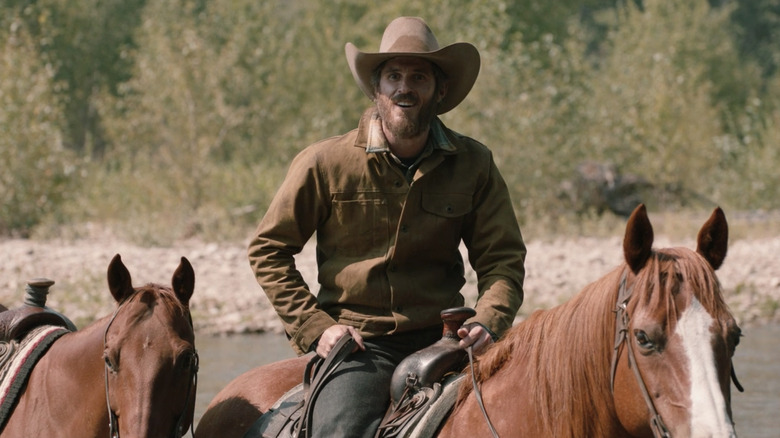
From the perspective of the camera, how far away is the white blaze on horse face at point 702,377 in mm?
3070

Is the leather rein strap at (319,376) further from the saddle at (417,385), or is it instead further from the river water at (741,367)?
the river water at (741,367)

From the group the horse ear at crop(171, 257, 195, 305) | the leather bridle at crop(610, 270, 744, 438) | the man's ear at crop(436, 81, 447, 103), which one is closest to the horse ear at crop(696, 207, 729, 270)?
the leather bridle at crop(610, 270, 744, 438)

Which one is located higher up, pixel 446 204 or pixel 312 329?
pixel 446 204

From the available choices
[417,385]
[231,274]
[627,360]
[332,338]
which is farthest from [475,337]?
[231,274]

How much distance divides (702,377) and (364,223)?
1.76 m

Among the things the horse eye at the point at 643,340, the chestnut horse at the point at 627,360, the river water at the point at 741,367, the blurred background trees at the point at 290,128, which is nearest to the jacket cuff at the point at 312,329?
the chestnut horse at the point at 627,360

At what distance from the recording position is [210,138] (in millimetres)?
22031

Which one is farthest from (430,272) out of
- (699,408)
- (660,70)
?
(660,70)

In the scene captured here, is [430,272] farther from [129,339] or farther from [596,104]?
[596,104]

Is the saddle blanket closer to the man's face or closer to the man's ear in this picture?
the man's face

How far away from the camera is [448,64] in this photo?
15.2 feet

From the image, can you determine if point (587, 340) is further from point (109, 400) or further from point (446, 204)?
point (109, 400)

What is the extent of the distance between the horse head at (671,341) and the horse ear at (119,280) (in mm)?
1993

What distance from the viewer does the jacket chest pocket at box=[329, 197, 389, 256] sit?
4.55m
